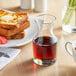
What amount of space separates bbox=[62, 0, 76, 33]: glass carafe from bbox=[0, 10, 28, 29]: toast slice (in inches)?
8.3

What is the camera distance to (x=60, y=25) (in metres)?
1.72

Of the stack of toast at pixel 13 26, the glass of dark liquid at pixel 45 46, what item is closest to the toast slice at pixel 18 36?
the stack of toast at pixel 13 26

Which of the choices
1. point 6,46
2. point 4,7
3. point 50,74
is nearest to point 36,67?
point 50,74

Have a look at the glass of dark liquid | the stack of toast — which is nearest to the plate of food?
the stack of toast

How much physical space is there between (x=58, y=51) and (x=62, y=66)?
132 millimetres

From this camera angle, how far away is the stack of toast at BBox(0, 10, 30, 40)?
A: 61.2 inches

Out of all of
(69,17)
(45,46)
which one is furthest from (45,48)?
(69,17)

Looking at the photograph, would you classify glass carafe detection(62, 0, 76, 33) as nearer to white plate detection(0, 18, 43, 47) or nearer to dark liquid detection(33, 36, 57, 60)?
white plate detection(0, 18, 43, 47)

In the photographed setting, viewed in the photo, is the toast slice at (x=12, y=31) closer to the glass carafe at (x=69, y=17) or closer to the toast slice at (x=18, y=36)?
the toast slice at (x=18, y=36)

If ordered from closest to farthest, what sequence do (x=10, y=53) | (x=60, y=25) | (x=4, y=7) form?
(x=10, y=53) → (x=60, y=25) → (x=4, y=7)

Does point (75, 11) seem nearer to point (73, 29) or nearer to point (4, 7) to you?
point (73, 29)

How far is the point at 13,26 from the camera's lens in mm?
1554

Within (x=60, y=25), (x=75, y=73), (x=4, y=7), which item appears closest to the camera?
(x=75, y=73)

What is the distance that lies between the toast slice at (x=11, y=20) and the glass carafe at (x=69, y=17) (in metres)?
0.21
